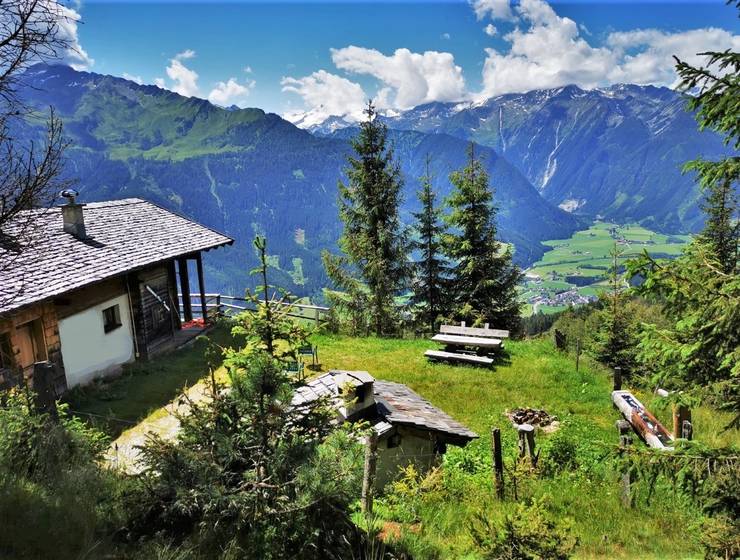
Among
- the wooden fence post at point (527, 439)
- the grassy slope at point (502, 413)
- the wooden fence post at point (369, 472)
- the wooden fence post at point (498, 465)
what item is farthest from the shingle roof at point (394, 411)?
the wooden fence post at point (369, 472)

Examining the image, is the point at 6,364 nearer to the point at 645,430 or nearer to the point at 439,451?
the point at 439,451

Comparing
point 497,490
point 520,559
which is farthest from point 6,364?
point 520,559

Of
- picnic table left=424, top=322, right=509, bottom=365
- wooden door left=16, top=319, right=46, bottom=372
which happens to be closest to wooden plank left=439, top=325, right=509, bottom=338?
picnic table left=424, top=322, right=509, bottom=365

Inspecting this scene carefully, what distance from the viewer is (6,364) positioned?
1262cm

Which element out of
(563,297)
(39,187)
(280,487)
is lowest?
(563,297)

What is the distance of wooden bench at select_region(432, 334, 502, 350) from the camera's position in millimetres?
17481

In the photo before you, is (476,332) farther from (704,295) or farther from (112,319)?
(704,295)

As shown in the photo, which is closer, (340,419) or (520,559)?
(520,559)

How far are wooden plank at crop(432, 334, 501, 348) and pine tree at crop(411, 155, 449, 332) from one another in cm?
677

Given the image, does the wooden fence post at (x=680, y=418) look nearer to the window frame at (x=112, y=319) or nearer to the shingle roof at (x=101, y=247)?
the shingle roof at (x=101, y=247)

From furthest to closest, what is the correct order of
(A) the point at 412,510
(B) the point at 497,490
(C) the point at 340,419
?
(C) the point at 340,419 → (B) the point at 497,490 → (A) the point at 412,510

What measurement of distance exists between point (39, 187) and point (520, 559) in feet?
19.2

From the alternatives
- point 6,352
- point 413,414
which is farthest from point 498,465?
point 6,352

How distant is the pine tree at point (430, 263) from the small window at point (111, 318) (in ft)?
46.6
